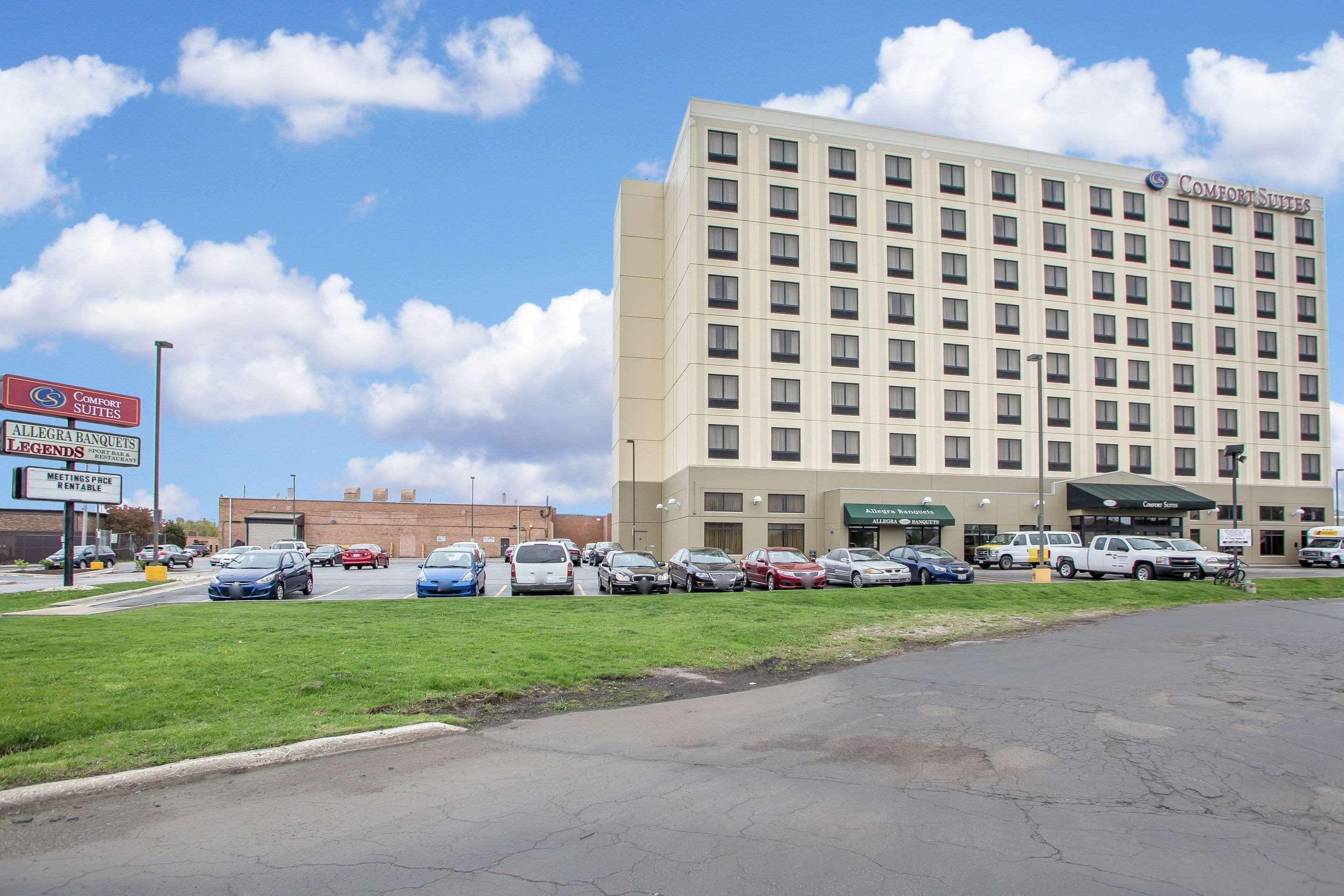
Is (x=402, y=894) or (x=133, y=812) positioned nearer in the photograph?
(x=402, y=894)

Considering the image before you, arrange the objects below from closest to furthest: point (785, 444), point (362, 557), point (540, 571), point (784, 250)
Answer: point (540, 571)
point (362, 557)
point (785, 444)
point (784, 250)

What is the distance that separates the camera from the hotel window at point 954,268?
5300 centimetres

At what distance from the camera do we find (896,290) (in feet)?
171

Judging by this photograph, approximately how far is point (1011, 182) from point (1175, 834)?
55.3 m

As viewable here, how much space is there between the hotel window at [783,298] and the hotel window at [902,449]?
928cm

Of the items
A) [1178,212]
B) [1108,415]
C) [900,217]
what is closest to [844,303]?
[900,217]

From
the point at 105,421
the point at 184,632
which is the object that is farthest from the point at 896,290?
the point at 184,632

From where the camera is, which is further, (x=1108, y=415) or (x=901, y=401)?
(x=1108, y=415)

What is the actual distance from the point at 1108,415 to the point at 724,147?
2844 centimetres

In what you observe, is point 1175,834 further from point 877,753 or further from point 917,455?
point 917,455

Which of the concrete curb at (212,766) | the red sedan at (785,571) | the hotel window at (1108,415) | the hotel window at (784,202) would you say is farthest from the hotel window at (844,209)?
the concrete curb at (212,766)

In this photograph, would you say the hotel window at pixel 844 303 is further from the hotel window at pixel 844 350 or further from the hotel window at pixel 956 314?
the hotel window at pixel 956 314

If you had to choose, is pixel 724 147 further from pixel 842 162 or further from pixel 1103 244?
pixel 1103 244

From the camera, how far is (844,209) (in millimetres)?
51812
